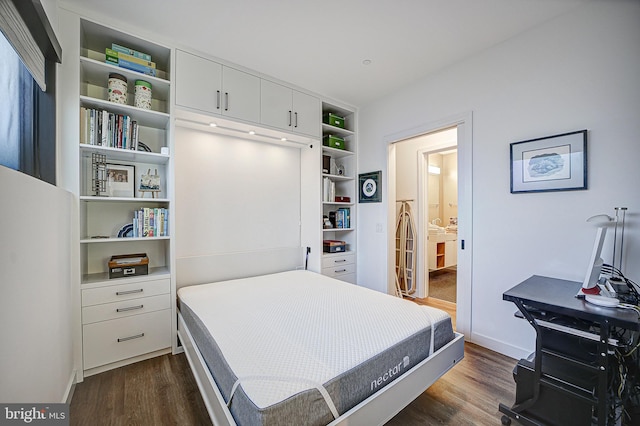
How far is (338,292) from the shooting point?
7.12 feet

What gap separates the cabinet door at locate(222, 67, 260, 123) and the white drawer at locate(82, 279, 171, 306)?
65.4 inches

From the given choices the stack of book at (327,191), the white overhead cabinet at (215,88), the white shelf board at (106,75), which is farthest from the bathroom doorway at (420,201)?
the white shelf board at (106,75)

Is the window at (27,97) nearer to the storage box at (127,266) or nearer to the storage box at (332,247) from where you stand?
the storage box at (127,266)

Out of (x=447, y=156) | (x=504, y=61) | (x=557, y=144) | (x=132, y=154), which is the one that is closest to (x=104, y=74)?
(x=132, y=154)

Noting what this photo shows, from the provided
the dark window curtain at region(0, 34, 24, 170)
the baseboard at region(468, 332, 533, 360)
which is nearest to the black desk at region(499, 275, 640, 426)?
the baseboard at region(468, 332, 533, 360)

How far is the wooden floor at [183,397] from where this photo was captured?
4.87 ft

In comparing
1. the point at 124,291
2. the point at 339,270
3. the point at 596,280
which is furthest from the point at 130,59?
the point at 596,280

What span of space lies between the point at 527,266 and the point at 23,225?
313 cm

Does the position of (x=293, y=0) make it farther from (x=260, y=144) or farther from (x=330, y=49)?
(x=260, y=144)

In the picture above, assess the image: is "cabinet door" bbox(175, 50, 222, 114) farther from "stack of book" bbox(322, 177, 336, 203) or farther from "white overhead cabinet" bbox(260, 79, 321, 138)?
"stack of book" bbox(322, 177, 336, 203)

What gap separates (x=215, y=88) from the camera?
7.86ft

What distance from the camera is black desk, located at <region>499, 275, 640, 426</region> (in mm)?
1196

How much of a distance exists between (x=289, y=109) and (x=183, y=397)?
273cm

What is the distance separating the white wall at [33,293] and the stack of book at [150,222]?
1.53 ft
